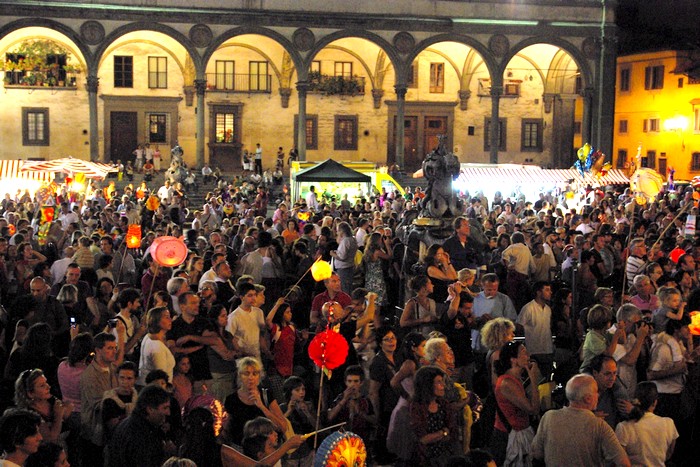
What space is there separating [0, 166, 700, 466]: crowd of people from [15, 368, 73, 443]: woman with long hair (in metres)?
0.01

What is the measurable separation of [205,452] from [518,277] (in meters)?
6.80

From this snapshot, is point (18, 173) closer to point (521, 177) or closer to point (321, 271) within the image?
point (521, 177)

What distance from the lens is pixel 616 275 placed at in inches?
578

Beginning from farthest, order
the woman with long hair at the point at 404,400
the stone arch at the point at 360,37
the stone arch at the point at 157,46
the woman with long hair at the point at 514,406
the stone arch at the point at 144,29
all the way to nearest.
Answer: the stone arch at the point at 157,46, the stone arch at the point at 360,37, the stone arch at the point at 144,29, the woman with long hair at the point at 514,406, the woman with long hair at the point at 404,400

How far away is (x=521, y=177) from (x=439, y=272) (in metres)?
18.9

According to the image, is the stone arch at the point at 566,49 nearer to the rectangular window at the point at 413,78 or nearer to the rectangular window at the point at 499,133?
the rectangular window at the point at 499,133

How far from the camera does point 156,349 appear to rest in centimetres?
801

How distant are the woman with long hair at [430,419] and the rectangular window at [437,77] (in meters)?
35.8

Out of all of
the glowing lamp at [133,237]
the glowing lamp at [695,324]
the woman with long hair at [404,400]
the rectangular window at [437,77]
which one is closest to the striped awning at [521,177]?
the rectangular window at [437,77]

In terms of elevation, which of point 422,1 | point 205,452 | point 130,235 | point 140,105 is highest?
point 422,1

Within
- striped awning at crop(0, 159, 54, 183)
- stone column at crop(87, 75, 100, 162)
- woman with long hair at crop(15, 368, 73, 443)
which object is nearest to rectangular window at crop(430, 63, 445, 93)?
stone column at crop(87, 75, 100, 162)

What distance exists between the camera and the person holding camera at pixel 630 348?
8570 mm

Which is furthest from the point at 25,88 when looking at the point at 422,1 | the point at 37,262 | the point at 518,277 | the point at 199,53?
the point at 518,277

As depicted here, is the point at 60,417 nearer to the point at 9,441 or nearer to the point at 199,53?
the point at 9,441
